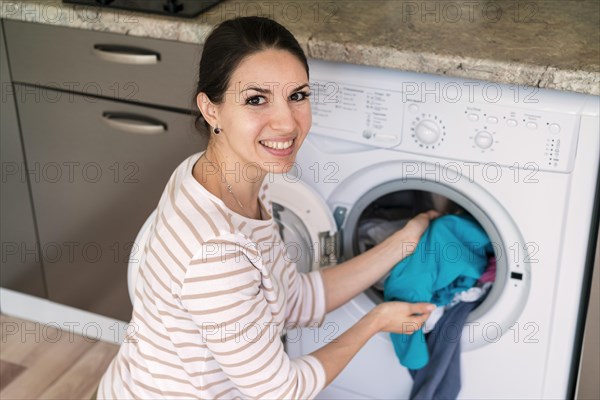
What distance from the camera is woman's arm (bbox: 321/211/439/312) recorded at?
1.74 m

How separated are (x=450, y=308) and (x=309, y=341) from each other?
371 mm

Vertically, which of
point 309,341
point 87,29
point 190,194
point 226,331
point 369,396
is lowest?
point 369,396

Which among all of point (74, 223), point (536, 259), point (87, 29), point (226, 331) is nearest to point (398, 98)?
point (536, 259)

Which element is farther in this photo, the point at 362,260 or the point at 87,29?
the point at 87,29

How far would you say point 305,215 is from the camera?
181cm

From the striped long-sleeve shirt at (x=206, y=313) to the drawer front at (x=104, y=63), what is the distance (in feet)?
1.32

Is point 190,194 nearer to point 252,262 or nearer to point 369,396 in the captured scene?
point 252,262

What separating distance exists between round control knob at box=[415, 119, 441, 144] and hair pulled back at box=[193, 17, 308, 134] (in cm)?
37

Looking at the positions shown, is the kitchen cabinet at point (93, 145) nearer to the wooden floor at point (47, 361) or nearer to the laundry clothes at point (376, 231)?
the wooden floor at point (47, 361)

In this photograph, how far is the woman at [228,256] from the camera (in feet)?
4.35

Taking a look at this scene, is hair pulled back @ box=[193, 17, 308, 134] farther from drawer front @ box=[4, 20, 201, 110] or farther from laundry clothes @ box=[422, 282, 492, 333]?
laundry clothes @ box=[422, 282, 492, 333]

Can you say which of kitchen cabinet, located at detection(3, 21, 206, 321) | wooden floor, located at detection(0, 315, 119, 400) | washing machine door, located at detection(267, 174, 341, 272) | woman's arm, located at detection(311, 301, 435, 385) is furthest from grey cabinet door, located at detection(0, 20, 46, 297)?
woman's arm, located at detection(311, 301, 435, 385)

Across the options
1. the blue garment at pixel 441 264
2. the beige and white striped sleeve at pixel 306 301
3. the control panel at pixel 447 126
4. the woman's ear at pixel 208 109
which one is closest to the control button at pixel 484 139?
the control panel at pixel 447 126

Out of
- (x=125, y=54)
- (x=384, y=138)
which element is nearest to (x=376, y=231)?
(x=384, y=138)
